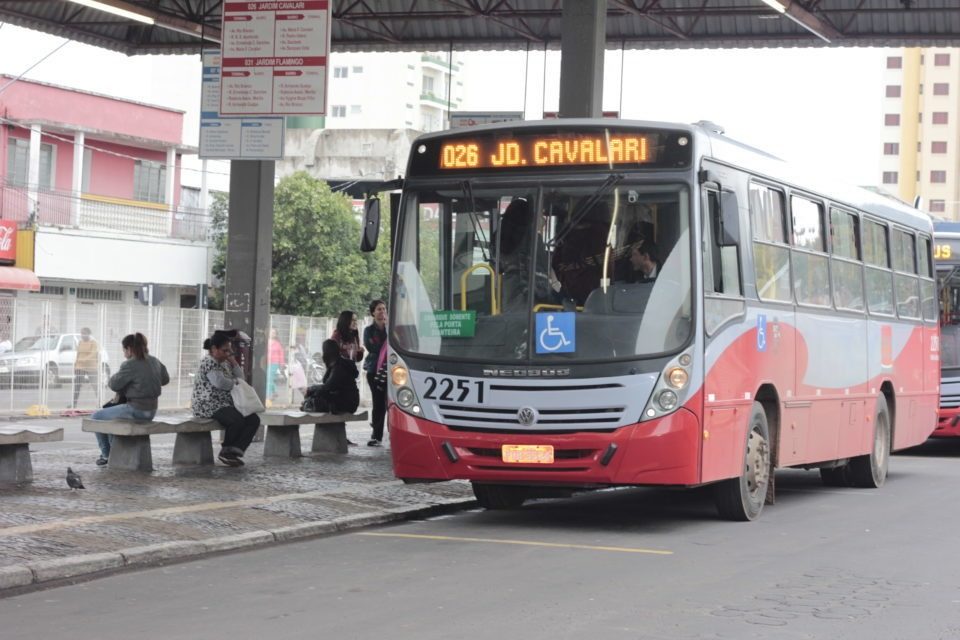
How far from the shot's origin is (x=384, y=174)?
83.2 m

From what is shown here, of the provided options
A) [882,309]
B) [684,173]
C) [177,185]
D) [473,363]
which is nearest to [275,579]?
[473,363]

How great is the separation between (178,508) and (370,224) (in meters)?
2.88

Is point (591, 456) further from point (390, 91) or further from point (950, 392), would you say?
point (390, 91)

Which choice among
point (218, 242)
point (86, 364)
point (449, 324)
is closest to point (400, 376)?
point (449, 324)

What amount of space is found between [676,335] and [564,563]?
2.38 metres

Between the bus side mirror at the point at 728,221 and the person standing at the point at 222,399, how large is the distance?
604 centimetres

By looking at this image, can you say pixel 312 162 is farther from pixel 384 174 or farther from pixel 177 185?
pixel 177 185

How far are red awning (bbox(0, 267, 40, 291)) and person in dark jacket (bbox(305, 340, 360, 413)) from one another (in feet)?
81.9

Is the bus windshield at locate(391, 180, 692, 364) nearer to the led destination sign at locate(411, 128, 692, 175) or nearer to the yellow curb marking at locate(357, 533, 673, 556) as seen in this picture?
the led destination sign at locate(411, 128, 692, 175)

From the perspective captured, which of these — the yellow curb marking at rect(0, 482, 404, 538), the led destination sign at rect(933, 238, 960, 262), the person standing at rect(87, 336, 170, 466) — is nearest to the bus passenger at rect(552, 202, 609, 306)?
the yellow curb marking at rect(0, 482, 404, 538)

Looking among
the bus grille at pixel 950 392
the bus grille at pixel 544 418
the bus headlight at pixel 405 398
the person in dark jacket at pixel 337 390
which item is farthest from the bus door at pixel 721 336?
the bus grille at pixel 950 392

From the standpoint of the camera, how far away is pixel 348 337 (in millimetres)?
19859

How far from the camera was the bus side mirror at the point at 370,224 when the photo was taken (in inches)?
509

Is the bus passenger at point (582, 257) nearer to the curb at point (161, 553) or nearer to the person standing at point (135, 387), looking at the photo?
the curb at point (161, 553)
